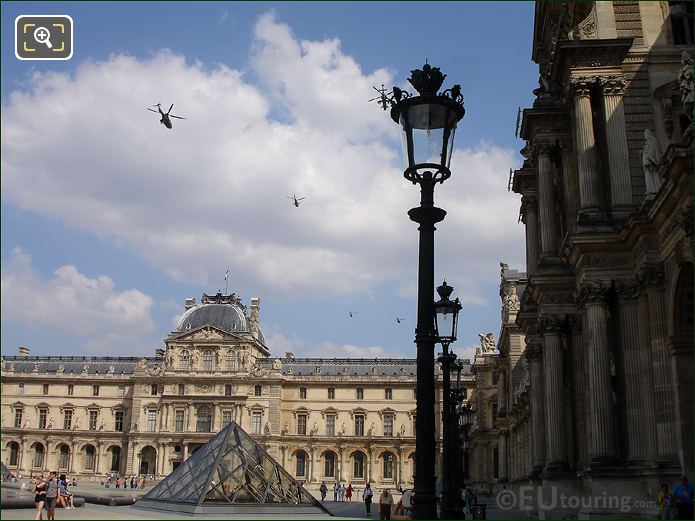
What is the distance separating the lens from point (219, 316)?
3420 inches

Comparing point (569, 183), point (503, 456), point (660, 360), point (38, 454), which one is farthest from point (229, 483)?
point (38, 454)

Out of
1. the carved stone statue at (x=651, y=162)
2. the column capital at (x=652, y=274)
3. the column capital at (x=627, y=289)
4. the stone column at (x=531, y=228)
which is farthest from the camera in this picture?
the stone column at (x=531, y=228)

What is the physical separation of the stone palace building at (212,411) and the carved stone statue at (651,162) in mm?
65027

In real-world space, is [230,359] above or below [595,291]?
above

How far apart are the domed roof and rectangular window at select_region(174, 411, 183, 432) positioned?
9488 millimetres

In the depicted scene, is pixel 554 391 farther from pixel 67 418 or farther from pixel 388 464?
pixel 67 418

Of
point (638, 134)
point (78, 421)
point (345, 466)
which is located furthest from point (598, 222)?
point (78, 421)

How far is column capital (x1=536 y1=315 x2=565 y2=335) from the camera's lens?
21734 mm

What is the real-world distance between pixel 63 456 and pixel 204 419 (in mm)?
17129

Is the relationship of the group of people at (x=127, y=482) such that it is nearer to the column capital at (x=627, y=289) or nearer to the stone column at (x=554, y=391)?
the stone column at (x=554, y=391)

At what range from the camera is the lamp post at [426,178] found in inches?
311

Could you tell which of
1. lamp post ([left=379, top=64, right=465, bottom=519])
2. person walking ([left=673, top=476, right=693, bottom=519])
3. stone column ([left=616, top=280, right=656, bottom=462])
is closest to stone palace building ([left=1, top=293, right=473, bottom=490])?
stone column ([left=616, top=280, right=656, bottom=462])

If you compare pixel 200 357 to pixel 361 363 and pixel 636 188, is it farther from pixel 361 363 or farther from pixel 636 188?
pixel 636 188

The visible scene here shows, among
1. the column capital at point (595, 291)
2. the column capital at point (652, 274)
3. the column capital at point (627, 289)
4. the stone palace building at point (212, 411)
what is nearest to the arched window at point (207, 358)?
the stone palace building at point (212, 411)
